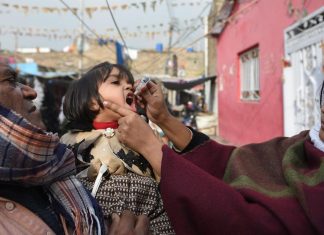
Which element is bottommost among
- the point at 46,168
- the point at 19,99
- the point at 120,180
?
the point at 120,180

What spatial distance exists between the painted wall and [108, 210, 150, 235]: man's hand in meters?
4.46

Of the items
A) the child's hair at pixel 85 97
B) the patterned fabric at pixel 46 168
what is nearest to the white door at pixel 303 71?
the child's hair at pixel 85 97

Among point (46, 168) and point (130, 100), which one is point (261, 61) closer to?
point (130, 100)

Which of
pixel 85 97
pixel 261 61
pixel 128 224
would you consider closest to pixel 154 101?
pixel 85 97

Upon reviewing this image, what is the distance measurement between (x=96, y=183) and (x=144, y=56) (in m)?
26.2

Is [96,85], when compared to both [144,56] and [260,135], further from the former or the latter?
[144,56]

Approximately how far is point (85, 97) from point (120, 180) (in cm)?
44

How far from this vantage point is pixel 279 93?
6258mm

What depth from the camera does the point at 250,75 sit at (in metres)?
8.25

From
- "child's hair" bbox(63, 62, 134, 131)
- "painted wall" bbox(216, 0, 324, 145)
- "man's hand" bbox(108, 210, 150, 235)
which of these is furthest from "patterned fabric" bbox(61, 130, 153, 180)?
"painted wall" bbox(216, 0, 324, 145)

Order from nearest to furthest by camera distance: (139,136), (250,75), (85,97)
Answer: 1. (139,136)
2. (85,97)
3. (250,75)

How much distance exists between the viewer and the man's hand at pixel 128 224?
3.45 ft

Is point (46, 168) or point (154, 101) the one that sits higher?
point (154, 101)

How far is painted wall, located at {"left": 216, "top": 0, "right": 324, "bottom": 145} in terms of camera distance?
6.09m
